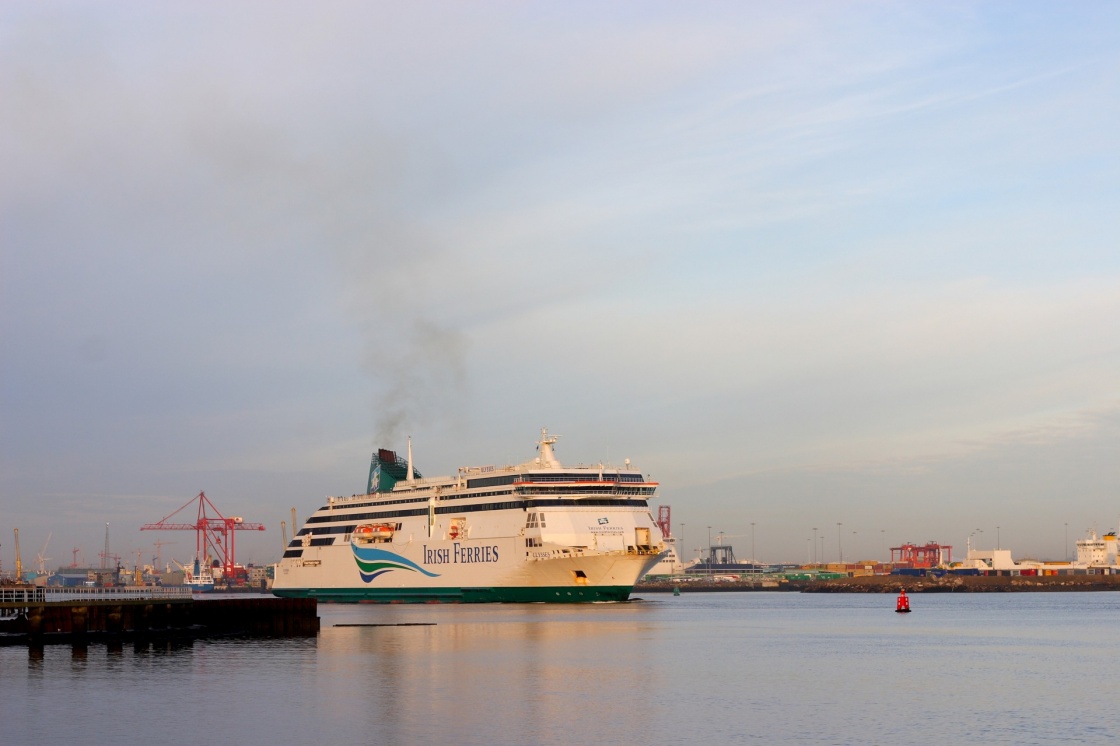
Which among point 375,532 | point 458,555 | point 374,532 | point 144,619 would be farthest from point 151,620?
point 374,532

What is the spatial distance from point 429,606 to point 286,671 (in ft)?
173

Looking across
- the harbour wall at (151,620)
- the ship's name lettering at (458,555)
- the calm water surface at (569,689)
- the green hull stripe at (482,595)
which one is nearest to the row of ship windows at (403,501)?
the ship's name lettering at (458,555)

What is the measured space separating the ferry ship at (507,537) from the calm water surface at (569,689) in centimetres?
1923

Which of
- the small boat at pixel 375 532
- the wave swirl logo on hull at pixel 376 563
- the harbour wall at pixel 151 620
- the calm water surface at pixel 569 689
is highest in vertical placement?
the small boat at pixel 375 532

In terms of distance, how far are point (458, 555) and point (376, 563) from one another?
35.9ft

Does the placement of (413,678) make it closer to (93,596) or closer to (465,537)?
(93,596)

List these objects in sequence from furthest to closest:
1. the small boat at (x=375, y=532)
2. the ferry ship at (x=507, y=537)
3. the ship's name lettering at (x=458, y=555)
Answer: the small boat at (x=375, y=532) → the ship's name lettering at (x=458, y=555) → the ferry ship at (x=507, y=537)

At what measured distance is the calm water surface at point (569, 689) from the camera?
30.0m

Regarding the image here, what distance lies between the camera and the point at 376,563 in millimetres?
97562

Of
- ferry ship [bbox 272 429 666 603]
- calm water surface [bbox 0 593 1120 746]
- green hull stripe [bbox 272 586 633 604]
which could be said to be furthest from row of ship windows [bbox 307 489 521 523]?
calm water surface [bbox 0 593 1120 746]

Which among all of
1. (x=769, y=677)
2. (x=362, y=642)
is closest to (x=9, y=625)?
(x=362, y=642)

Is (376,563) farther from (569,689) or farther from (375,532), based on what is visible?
(569,689)

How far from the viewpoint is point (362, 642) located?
181ft

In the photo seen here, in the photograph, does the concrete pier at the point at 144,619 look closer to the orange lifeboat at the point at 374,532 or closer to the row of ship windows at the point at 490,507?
the row of ship windows at the point at 490,507
